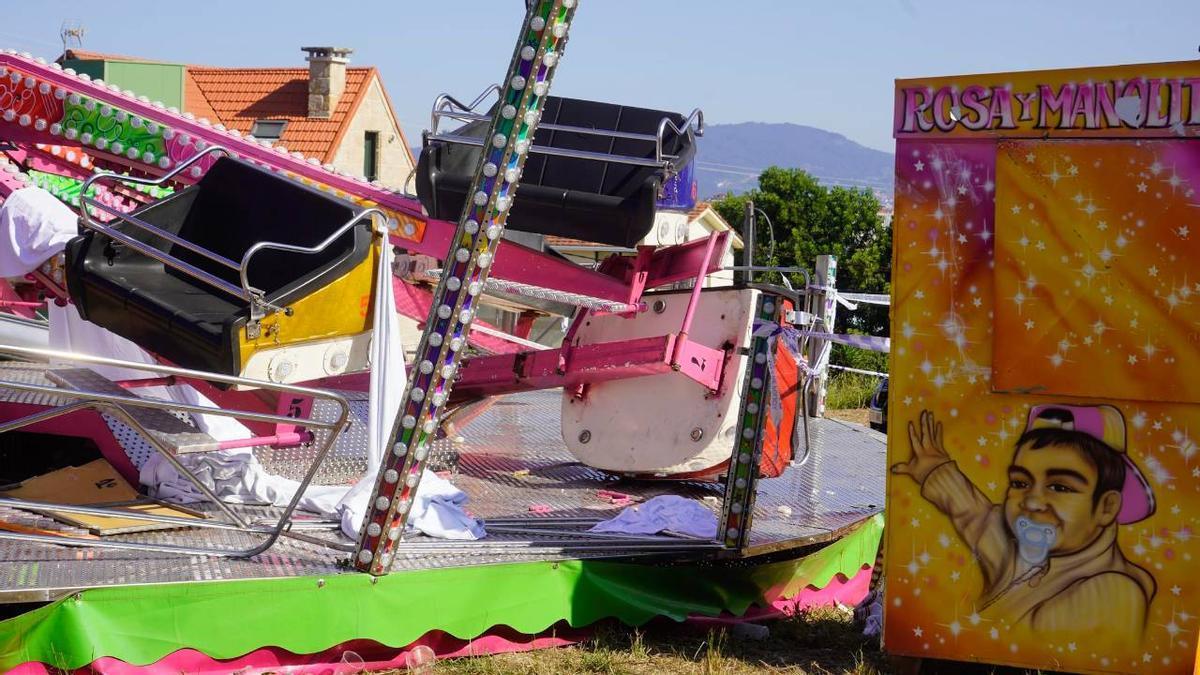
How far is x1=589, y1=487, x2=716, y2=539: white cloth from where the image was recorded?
547cm

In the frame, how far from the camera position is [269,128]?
119 ft

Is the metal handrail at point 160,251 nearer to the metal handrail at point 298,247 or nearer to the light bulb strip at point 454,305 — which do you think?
the metal handrail at point 298,247

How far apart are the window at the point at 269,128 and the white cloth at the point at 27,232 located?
29605 millimetres

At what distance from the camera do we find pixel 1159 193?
13.4 feet

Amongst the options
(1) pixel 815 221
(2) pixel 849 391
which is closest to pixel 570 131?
(2) pixel 849 391

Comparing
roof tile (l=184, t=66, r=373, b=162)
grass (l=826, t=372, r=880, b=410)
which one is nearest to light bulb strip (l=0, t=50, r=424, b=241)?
grass (l=826, t=372, r=880, b=410)

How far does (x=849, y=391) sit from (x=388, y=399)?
10.5 m

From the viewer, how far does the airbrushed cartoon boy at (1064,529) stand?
4.20m

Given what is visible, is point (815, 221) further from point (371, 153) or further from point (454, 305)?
point (454, 305)

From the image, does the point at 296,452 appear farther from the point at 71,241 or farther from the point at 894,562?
the point at 894,562

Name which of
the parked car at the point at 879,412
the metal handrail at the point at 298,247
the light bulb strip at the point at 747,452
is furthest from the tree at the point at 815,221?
the metal handrail at the point at 298,247

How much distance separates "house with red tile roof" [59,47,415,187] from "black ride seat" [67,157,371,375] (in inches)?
1121

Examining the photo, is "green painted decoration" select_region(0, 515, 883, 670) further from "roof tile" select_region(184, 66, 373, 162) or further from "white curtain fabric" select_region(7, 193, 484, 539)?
"roof tile" select_region(184, 66, 373, 162)

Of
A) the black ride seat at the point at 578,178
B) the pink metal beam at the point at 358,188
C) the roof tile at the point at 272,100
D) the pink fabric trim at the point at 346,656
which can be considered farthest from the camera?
the roof tile at the point at 272,100
